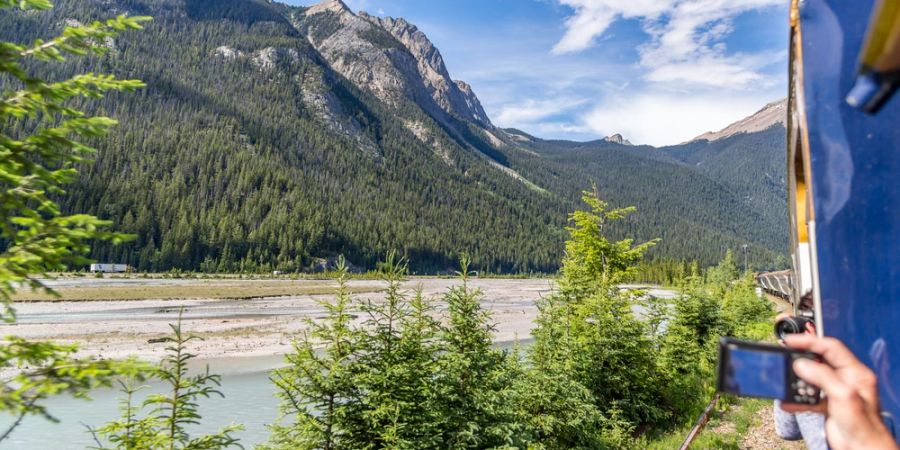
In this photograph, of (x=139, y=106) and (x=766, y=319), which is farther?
(x=139, y=106)

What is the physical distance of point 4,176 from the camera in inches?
132

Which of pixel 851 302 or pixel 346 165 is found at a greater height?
pixel 346 165

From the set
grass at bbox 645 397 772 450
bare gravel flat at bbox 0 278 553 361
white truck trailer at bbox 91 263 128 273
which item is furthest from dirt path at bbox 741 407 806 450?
white truck trailer at bbox 91 263 128 273

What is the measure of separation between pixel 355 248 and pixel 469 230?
2332 inches

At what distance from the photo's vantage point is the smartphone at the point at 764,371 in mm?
1133

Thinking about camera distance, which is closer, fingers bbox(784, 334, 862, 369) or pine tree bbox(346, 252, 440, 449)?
fingers bbox(784, 334, 862, 369)

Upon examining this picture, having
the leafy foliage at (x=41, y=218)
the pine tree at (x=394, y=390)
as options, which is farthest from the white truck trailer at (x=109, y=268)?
the leafy foliage at (x=41, y=218)

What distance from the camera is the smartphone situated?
3.72ft

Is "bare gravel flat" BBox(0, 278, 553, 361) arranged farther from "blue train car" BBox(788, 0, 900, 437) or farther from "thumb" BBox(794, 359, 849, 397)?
"thumb" BBox(794, 359, 849, 397)

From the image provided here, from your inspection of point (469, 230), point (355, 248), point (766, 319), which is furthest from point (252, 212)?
point (766, 319)

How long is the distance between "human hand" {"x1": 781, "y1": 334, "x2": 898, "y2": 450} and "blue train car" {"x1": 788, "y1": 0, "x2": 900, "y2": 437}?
2.35ft

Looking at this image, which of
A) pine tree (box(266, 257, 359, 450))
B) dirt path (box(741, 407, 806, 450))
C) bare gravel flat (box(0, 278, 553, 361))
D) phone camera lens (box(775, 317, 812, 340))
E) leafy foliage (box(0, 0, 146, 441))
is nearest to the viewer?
phone camera lens (box(775, 317, 812, 340))

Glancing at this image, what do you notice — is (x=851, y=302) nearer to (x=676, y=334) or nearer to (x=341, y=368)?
(x=341, y=368)

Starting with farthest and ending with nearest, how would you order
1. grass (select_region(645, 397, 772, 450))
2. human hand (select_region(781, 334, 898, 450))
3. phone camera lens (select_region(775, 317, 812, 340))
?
1. grass (select_region(645, 397, 772, 450))
2. phone camera lens (select_region(775, 317, 812, 340))
3. human hand (select_region(781, 334, 898, 450))
